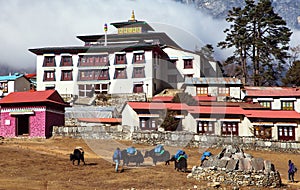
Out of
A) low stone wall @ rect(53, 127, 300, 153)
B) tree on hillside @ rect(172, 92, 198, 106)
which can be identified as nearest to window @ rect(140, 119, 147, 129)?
low stone wall @ rect(53, 127, 300, 153)

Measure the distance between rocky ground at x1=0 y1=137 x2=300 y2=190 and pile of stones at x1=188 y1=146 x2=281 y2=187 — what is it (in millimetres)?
859

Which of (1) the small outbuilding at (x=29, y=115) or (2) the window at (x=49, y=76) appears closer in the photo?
(1) the small outbuilding at (x=29, y=115)

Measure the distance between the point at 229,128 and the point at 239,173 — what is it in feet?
82.1

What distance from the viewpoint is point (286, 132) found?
51938 millimetres

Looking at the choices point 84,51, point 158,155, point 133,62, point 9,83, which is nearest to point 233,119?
point 158,155

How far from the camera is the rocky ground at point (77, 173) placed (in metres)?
26.0

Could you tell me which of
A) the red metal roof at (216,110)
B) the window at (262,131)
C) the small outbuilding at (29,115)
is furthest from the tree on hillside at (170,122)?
the small outbuilding at (29,115)

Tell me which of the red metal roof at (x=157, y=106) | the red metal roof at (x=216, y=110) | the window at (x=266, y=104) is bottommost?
the red metal roof at (x=216, y=110)

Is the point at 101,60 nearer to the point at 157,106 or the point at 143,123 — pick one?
the point at 157,106

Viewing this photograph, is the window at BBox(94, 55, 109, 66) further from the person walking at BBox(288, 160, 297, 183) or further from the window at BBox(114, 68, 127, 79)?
the person walking at BBox(288, 160, 297, 183)

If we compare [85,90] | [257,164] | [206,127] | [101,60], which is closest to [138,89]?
[101,60]

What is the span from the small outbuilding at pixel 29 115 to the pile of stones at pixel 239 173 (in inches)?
923

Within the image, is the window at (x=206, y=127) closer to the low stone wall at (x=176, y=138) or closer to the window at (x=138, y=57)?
the low stone wall at (x=176, y=138)

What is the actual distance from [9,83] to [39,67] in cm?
547
